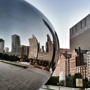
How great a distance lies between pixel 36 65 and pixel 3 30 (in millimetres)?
957

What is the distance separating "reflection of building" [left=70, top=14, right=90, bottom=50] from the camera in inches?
3726

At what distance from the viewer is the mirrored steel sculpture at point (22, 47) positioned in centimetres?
385

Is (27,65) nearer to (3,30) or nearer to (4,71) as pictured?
(4,71)

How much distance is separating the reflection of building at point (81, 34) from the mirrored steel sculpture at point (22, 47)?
89.6m

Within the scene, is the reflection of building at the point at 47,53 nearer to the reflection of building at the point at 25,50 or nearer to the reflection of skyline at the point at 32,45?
the reflection of skyline at the point at 32,45

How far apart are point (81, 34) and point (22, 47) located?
101m

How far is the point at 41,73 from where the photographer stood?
4.41m

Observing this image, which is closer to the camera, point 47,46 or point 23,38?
point 23,38

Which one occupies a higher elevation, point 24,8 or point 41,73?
point 24,8

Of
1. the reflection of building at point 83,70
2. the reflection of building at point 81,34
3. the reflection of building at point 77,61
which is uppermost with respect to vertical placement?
the reflection of building at point 81,34

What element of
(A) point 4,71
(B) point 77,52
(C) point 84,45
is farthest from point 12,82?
(C) point 84,45

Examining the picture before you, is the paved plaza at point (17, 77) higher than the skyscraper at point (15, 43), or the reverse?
the skyscraper at point (15, 43)

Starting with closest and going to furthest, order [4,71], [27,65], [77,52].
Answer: [4,71]
[27,65]
[77,52]

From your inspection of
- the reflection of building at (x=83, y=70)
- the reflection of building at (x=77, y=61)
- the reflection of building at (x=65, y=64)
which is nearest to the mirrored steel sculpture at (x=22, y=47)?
the reflection of building at (x=83, y=70)
